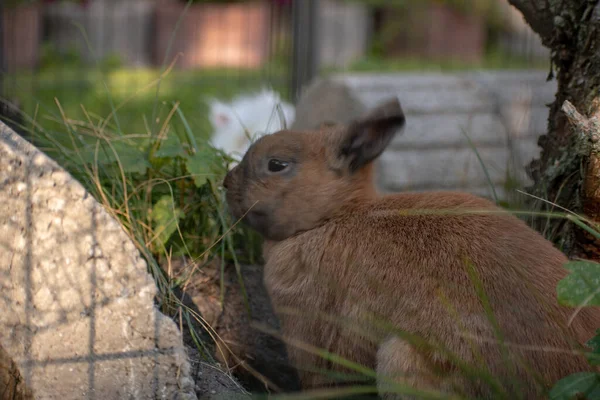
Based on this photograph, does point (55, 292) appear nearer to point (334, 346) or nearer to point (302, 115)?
point (334, 346)

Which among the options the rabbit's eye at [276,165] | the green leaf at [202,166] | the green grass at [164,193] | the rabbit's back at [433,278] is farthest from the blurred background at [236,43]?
the rabbit's back at [433,278]

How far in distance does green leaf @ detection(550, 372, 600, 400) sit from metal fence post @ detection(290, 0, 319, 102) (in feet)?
17.0

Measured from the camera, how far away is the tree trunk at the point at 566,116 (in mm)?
2586

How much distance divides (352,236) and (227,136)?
2.94 m

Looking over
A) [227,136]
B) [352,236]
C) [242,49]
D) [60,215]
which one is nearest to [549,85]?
[227,136]

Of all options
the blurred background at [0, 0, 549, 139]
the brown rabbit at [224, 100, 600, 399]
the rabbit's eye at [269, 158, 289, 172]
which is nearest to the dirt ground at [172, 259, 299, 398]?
the brown rabbit at [224, 100, 600, 399]

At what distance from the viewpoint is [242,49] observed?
9.96 m

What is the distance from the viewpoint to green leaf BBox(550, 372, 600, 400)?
5.87ft

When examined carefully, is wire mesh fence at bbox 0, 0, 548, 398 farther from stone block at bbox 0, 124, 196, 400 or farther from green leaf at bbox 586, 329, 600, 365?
green leaf at bbox 586, 329, 600, 365

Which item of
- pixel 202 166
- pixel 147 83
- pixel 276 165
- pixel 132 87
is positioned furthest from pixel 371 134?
pixel 132 87

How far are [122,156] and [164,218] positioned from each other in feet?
1.04

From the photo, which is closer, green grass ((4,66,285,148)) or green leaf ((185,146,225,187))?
green leaf ((185,146,225,187))

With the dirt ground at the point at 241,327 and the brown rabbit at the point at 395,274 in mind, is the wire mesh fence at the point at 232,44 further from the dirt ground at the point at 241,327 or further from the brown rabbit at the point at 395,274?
the brown rabbit at the point at 395,274

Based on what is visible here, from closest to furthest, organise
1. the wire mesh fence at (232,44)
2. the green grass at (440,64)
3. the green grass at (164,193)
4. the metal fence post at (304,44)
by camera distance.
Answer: the green grass at (164,193) < the metal fence post at (304,44) < the wire mesh fence at (232,44) < the green grass at (440,64)
